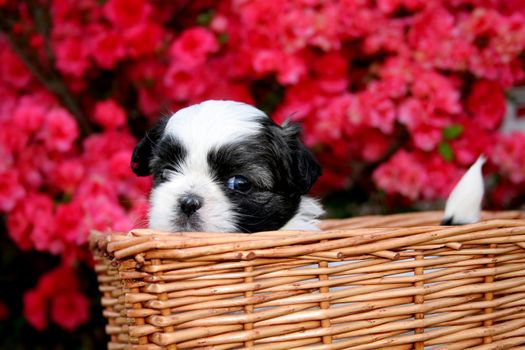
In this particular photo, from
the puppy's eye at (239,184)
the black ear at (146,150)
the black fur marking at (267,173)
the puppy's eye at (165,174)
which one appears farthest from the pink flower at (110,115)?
the puppy's eye at (239,184)

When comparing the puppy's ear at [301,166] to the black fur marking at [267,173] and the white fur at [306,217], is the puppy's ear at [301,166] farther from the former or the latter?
the white fur at [306,217]

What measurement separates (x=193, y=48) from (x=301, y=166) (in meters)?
1.28

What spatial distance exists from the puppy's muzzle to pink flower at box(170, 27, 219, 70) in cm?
145

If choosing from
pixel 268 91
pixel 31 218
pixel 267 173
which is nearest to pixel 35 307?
pixel 31 218

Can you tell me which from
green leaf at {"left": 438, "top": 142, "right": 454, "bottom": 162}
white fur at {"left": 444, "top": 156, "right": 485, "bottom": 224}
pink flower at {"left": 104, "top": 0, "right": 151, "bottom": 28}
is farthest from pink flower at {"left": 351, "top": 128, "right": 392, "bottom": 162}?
pink flower at {"left": 104, "top": 0, "right": 151, "bottom": 28}

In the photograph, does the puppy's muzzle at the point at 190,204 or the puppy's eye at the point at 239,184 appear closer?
the puppy's muzzle at the point at 190,204

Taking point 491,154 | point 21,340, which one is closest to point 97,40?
point 21,340

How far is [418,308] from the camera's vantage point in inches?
77.2

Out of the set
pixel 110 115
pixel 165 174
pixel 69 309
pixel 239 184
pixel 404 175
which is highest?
pixel 110 115

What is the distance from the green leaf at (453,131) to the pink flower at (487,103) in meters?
0.32

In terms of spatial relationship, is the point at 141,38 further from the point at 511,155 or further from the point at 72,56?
the point at 511,155

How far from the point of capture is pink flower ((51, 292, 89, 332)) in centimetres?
390

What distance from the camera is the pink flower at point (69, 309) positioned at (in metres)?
3.90

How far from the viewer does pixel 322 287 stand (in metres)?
1.87
